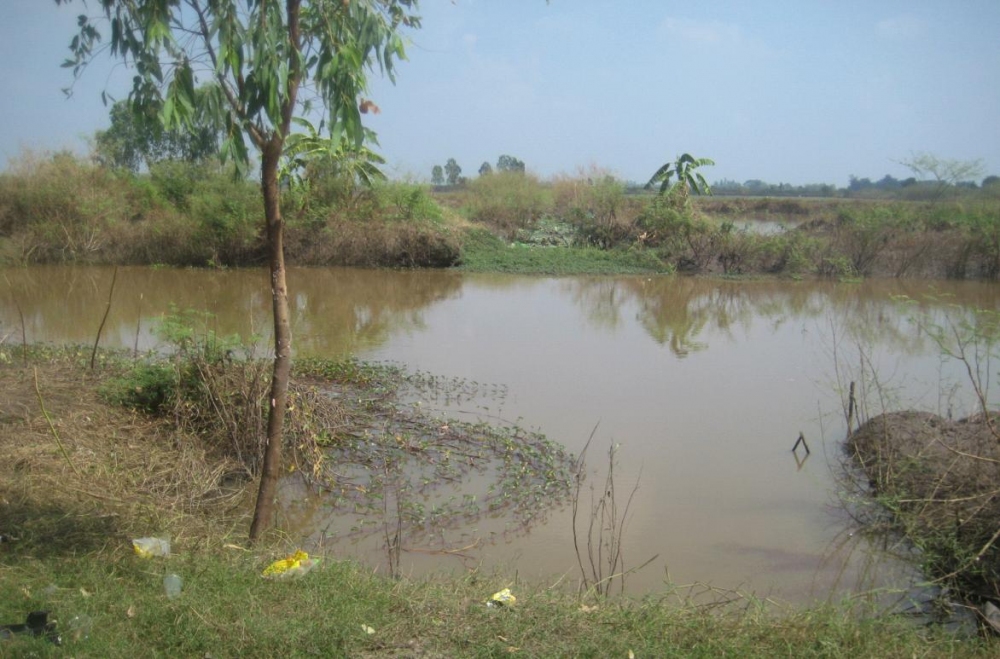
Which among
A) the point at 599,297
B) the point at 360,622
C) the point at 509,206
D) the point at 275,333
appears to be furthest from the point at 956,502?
the point at 509,206

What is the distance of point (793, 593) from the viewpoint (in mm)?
4840

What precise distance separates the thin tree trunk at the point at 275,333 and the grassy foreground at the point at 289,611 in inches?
10.6

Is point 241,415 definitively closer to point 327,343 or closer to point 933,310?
point 327,343

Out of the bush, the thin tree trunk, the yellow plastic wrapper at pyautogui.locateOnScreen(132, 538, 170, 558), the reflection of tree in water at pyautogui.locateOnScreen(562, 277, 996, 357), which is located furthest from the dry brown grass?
the bush

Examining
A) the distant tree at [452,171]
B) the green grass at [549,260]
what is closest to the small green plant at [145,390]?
the green grass at [549,260]

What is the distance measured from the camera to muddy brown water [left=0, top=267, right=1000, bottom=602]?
527 cm

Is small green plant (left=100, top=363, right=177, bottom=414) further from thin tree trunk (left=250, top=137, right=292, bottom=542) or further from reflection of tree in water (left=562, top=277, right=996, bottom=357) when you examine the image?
reflection of tree in water (left=562, top=277, right=996, bottom=357)

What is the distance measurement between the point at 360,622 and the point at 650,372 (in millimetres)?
7383

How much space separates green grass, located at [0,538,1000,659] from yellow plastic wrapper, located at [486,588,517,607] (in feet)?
0.15

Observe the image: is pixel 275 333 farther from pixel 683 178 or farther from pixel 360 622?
pixel 683 178

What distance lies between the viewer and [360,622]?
3279mm

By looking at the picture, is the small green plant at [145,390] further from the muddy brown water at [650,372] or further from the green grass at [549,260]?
the green grass at [549,260]

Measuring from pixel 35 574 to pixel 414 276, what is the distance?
15.7 meters

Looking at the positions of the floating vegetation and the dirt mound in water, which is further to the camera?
the floating vegetation
